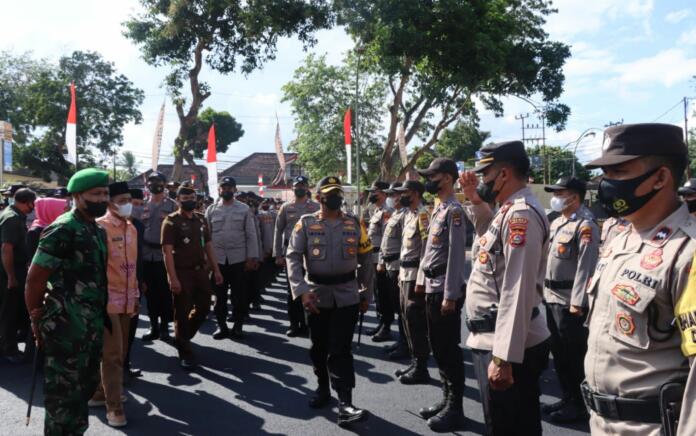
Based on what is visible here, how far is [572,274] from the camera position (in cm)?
459

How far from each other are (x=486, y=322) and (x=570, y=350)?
201 cm

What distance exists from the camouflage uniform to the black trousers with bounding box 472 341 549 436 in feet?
8.07

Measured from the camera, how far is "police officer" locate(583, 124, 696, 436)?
1825 mm

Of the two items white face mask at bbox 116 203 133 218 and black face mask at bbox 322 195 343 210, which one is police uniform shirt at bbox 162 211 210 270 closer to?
white face mask at bbox 116 203 133 218

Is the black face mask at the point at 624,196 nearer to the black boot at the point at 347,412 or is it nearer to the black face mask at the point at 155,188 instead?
the black boot at the point at 347,412

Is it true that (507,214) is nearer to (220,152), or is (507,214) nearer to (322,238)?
(322,238)

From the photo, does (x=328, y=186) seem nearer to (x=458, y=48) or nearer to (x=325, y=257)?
(x=325, y=257)

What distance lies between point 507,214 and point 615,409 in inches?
44.5

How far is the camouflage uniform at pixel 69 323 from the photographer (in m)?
3.34

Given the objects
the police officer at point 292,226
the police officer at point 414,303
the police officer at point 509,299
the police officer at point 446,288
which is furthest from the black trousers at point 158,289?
the police officer at point 509,299

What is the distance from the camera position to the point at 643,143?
2.02 meters

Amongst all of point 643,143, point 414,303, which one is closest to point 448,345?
point 414,303

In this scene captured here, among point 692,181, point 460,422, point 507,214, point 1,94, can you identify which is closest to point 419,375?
point 460,422

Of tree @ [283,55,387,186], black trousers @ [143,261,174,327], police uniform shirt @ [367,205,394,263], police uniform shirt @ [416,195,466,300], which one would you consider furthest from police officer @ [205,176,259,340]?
tree @ [283,55,387,186]
